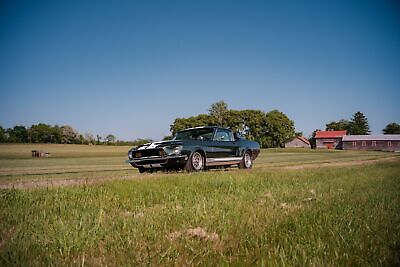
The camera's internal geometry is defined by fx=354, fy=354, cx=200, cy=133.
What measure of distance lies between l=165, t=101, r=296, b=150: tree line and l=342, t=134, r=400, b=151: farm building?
22546 mm

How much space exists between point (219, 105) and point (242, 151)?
3436 inches

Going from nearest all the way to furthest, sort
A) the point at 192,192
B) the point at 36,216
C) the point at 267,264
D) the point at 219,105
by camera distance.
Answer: the point at 267,264, the point at 36,216, the point at 192,192, the point at 219,105

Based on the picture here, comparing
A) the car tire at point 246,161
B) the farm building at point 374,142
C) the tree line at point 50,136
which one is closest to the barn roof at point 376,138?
the farm building at point 374,142

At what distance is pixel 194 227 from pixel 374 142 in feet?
364

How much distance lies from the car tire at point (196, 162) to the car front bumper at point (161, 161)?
0.81ft

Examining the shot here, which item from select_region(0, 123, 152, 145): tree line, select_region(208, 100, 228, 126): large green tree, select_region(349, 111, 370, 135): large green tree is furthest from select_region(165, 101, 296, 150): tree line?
select_region(349, 111, 370, 135): large green tree

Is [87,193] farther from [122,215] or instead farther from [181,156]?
[181,156]

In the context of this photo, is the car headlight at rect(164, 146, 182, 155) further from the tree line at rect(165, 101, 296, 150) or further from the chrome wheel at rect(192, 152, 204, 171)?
the tree line at rect(165, 101, 296, 150)

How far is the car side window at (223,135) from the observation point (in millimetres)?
14227

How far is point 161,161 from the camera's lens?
1214 cm

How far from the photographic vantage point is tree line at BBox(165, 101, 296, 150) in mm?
94875

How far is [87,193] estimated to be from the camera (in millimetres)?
6996

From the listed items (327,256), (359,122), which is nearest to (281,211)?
(327,256)

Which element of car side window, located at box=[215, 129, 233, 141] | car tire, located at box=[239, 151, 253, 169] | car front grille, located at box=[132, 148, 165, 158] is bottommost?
car tire, located at box=[239, 151, 253, 169]
